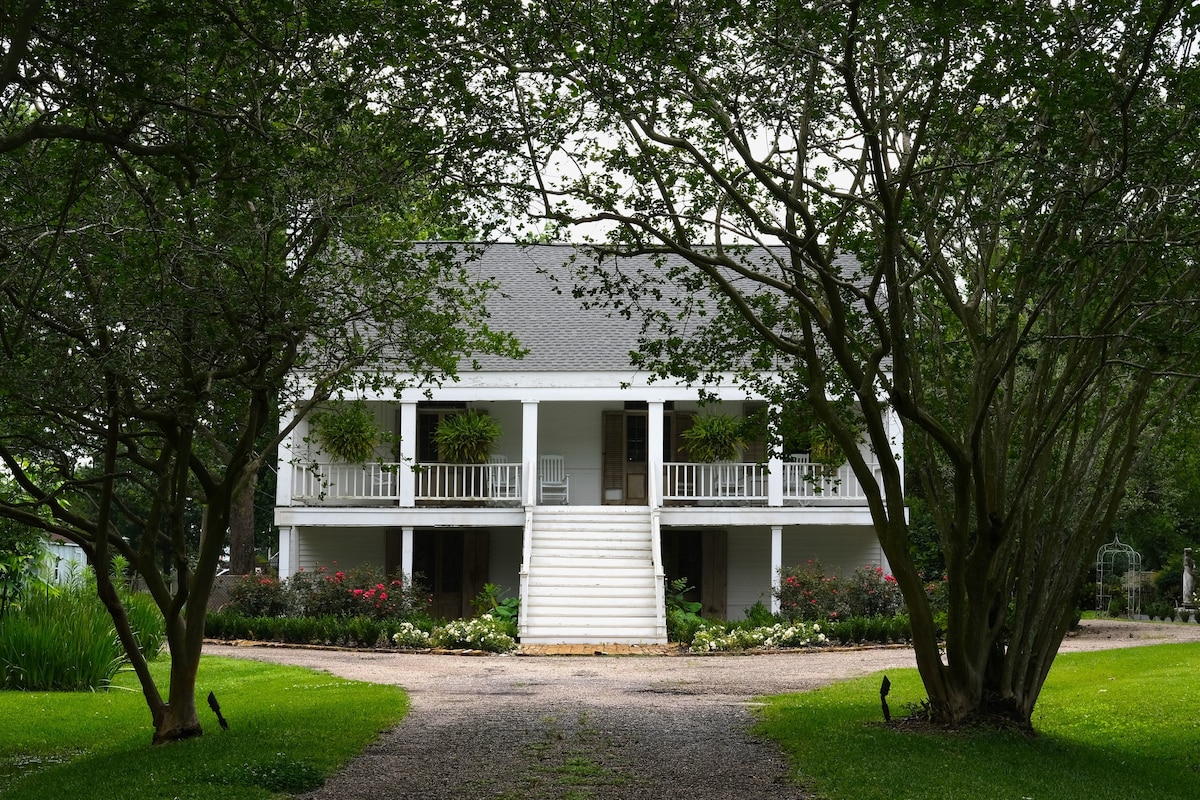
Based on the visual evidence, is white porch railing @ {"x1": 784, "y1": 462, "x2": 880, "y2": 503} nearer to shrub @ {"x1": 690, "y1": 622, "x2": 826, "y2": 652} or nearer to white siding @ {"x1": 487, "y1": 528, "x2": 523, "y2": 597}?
shrub @ {"x1": 690, "y1": 622, "x2": 826, "y2": 652}

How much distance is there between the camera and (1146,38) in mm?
8438

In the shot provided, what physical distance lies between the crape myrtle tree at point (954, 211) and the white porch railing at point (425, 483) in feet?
39.0

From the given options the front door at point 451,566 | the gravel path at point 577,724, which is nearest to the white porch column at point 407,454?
the front door at point 451,566

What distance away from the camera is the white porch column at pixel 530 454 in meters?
23.8

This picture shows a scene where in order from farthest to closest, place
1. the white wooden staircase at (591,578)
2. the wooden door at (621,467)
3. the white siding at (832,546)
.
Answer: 1. the wooden door at (621,467)
2. the white siding at (832,546)
3. the white wooden staircase at (591,578)

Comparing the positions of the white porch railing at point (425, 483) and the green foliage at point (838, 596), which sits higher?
the white porch railing at point (425, 483)

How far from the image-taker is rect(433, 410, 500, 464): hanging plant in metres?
24.4

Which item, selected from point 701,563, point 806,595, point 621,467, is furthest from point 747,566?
point 806,595

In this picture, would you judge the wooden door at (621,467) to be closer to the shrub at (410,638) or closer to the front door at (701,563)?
the front door at (701,563)

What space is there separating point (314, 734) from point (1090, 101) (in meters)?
7.62

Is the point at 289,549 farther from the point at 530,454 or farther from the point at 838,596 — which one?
the point at 838,596

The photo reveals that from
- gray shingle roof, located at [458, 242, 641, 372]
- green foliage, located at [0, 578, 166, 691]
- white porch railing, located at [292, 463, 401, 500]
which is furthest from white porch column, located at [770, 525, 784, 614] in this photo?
green foliage, located at [0, 578, 166, 691]

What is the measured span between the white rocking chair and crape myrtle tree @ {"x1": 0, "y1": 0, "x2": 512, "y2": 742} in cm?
1490

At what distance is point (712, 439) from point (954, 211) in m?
14.5
